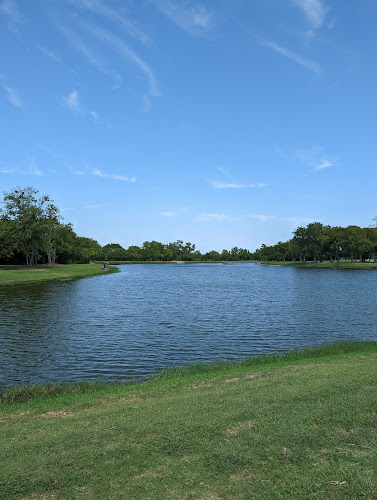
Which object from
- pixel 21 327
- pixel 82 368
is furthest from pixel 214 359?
pixel 21 327

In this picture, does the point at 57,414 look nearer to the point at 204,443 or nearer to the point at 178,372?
the point at 204,443

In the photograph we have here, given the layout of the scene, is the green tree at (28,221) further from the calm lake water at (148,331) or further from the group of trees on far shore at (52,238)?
the calm lake water at (148,331)

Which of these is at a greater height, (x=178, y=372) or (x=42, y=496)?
(x=42, y=496)

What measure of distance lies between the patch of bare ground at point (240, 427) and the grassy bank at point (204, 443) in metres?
0.04

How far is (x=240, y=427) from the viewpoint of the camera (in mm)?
6324

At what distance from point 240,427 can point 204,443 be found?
2.89 feet

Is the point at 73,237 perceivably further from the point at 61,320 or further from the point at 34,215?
the point at 61,320

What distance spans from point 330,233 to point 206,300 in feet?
359

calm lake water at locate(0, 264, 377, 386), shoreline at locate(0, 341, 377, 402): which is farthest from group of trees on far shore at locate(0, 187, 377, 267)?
shoreline at locate(0, 341, 377, 402)

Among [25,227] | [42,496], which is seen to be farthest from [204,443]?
[25,227]

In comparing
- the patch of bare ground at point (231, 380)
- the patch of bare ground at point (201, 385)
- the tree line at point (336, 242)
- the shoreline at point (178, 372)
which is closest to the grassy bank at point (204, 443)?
the patch of bare ground at point (201, 385)

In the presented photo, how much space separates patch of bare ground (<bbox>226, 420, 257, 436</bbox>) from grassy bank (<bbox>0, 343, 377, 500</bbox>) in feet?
0.12

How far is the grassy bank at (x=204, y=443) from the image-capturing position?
15.3 feet

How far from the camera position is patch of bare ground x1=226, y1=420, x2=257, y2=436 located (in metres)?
6.12
